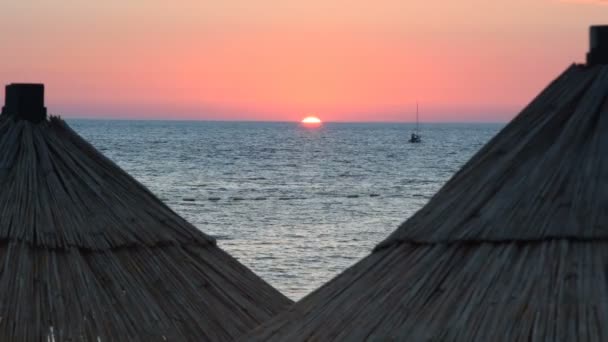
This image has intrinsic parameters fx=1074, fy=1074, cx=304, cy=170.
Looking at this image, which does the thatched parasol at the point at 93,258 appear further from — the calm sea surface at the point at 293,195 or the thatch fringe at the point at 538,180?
the calm sea surface at the point at 293,195

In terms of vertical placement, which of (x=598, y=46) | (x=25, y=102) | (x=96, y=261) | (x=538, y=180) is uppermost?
(x=598, y=46)

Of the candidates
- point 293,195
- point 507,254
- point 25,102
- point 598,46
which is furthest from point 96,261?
point 293,195

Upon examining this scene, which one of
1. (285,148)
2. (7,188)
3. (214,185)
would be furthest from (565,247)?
(285,148)

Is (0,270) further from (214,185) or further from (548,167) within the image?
(214,185)

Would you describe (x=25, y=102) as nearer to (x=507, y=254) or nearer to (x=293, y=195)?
(x=507, y=254)

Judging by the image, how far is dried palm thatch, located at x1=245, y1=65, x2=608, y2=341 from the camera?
4797 millimetres

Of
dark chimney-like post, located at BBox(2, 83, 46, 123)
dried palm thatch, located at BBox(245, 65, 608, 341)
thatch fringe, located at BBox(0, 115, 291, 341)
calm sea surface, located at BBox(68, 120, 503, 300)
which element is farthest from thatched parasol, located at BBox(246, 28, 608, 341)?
calm sea surface, located at BBox(68, 120, 503, 300)

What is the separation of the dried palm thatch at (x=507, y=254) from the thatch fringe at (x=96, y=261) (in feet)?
5.24

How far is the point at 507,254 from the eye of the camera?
511 centimetres

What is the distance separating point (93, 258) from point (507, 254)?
327 cm

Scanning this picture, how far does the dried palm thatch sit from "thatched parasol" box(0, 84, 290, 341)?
162cm

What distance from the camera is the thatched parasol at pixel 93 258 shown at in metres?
6.90

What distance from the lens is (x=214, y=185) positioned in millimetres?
60750

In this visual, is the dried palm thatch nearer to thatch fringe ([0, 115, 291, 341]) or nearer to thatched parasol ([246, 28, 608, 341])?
thatched parasol ([246, 28, 608, 341])
